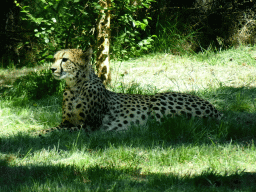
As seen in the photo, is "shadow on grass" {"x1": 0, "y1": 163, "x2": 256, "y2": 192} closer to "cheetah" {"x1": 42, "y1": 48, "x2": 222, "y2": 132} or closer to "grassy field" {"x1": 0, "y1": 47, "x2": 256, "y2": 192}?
"grassy field" {"x1": 0, "y1": 47, "x2": 256, "y2": 192}

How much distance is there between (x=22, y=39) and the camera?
962cm

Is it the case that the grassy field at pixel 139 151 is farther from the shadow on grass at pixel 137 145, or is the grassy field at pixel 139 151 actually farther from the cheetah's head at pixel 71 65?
the cheetah's head at pixel 71 65

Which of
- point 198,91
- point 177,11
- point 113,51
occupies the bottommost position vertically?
point 198,91

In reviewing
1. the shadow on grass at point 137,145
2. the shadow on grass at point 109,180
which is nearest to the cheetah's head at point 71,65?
the shadow on grass at point 137,145

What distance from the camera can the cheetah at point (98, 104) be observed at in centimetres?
450

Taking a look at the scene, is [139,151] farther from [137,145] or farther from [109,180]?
[109,180]

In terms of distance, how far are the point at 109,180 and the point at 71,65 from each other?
→ 218 cm

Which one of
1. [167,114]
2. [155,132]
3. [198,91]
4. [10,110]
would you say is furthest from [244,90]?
[10,110]

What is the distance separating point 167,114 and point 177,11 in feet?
19.2

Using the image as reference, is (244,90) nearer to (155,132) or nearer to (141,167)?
(155,132)

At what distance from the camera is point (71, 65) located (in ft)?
14.7

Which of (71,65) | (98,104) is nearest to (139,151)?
(98,104)

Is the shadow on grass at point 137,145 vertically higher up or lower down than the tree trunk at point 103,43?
lower down

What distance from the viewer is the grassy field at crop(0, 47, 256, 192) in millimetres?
2674
